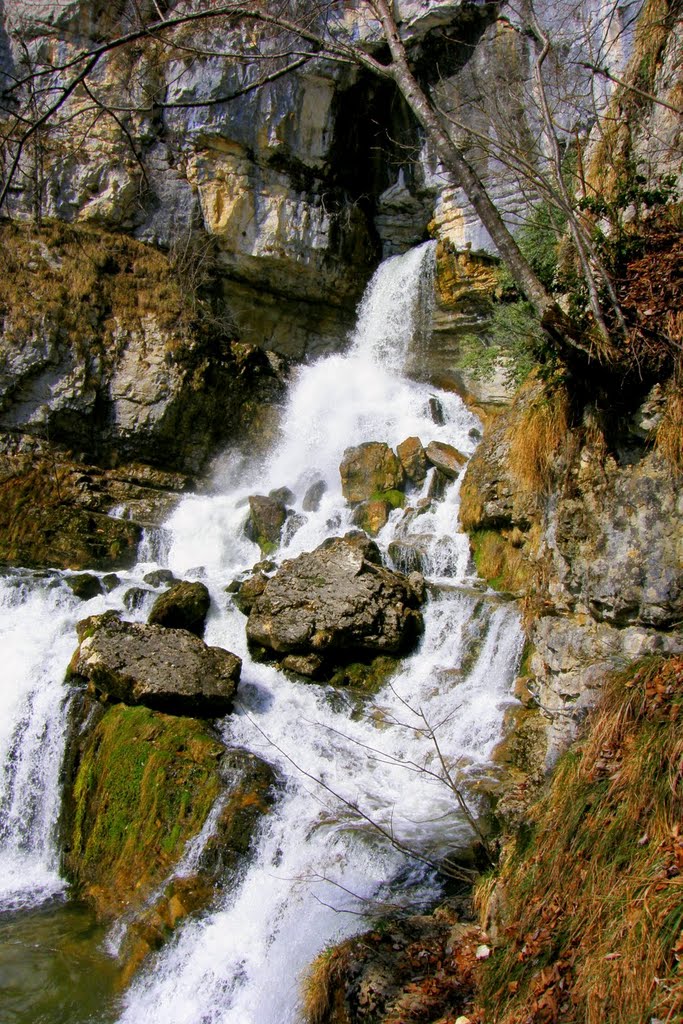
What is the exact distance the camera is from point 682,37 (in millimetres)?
4840

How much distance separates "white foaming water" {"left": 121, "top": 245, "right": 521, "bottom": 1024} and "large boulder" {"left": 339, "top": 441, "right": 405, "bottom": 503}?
37 cm

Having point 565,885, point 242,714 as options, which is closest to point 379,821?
point 242,714

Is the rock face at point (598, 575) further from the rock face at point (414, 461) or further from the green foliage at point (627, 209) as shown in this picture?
the rock face at point (414, 461)

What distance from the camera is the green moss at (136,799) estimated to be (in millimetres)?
5539

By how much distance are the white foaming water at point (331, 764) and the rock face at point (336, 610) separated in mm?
327

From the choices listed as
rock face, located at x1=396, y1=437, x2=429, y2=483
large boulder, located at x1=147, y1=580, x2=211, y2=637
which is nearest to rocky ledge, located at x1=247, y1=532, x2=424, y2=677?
large boulder, located at x1=147, y1=580, x2=211, y2=637

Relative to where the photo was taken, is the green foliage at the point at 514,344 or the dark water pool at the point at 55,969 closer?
the dark water pool at the point at 55,969

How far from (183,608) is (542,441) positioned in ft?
17.7

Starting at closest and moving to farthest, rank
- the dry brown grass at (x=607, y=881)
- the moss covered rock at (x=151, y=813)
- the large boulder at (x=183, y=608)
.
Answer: the dry brown grass at (x=607, y=881) → the moss covered rock at (x=151, y=813) → the large boulder at (x=183, y=608)

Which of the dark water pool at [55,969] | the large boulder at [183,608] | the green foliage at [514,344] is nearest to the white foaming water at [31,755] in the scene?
the dark water pool at [55,969]

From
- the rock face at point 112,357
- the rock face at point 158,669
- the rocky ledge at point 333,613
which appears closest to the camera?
the rock face at point 158,669

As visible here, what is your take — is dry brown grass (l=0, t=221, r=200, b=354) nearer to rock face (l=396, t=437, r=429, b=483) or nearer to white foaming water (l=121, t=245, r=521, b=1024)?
white foaming water (l=121, t=245, r=521, b=1024)

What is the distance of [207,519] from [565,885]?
992 cm

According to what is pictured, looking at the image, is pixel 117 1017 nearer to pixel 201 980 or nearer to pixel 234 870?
pixel 201 980
